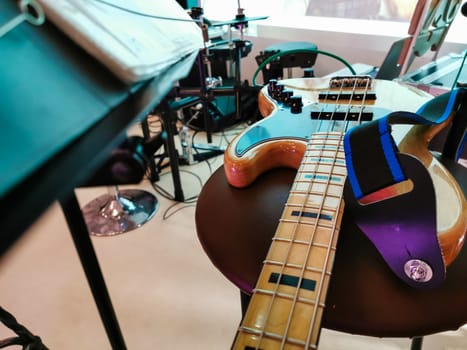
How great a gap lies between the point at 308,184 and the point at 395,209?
0.14 m

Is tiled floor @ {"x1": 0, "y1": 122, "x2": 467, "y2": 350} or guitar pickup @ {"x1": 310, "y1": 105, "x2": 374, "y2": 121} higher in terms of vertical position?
guitar pickup @ {"x1": 310, "y1": 105, "x2": 374, "y2": 121}

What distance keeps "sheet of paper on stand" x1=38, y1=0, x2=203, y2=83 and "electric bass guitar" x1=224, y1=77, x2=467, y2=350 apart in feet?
0.90

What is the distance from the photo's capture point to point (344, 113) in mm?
802

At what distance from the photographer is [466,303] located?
0.41m

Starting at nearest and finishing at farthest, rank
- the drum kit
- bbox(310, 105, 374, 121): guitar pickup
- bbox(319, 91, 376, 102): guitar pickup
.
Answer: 1. bbox(310, 105, 374, 121): guitar pickup
2. bbox(319, 91, 376, 102): guitar pickup
3. the drum kit

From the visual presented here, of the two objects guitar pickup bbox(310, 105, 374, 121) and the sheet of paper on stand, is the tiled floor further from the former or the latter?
guitar pickup bbox(310, 105, 374, 121)

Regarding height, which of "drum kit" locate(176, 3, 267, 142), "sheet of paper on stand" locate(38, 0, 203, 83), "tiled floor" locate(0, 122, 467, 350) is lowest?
"tiled floor" locate(0, 122, 467, 350)

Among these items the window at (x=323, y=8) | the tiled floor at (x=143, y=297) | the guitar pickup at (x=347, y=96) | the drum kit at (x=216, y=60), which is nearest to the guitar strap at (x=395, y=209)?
the guitar pickup at (x=347, y=96)

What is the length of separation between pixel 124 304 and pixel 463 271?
971 millimetres

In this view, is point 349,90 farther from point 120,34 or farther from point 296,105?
point 120,34

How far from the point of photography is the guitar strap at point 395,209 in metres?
0.41

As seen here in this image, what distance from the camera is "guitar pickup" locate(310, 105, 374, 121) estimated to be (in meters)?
0.78

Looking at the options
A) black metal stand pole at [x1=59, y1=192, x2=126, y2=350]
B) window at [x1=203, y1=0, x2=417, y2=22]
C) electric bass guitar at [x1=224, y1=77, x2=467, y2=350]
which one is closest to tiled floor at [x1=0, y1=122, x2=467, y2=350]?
black metal stand pole at [x1=59, y1=192, x2=126, y2=350]

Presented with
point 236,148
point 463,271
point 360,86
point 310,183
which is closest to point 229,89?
point 360,86
